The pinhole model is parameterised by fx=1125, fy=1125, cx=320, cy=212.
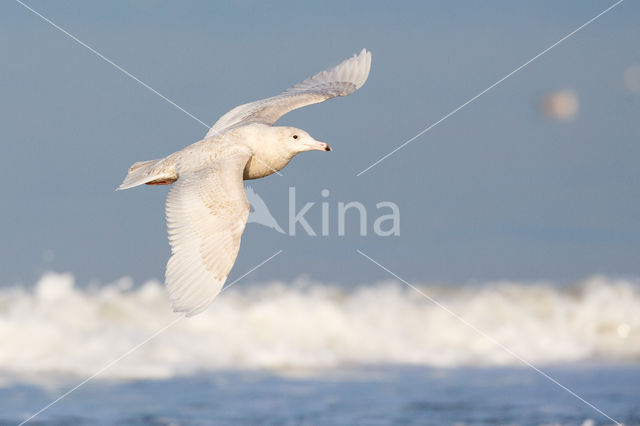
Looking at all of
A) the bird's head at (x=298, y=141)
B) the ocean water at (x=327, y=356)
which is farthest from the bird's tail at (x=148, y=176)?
the ocean water at (x=327, y=356)

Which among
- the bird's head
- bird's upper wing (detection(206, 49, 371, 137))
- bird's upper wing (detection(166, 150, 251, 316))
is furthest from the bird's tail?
the bird's head

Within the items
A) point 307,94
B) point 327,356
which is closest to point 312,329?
point 327,356

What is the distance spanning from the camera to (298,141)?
9609mm

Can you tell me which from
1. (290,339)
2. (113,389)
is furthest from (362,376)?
(113,389)

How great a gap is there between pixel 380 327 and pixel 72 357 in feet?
17.1

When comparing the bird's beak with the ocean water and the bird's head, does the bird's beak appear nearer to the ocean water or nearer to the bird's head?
the bird's head

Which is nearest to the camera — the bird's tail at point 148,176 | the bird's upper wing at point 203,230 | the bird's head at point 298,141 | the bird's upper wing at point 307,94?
the bird's upper wing at point 203,230

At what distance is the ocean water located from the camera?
14211 mm

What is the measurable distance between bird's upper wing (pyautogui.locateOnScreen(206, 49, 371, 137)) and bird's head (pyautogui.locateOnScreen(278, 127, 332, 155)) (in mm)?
646

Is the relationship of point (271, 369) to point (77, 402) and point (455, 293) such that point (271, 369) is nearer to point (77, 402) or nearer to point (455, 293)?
point (77, 402)

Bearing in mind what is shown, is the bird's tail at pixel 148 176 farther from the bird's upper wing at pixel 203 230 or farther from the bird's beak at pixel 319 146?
the bird's beak at pixel 319 146

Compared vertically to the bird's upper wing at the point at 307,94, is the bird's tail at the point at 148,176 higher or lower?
lower

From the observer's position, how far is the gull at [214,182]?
7949mm

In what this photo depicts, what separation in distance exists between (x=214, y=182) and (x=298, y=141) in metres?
1.28
